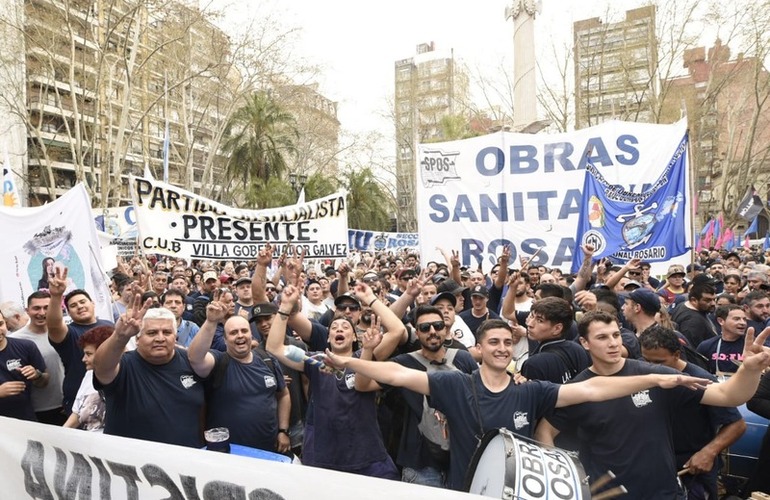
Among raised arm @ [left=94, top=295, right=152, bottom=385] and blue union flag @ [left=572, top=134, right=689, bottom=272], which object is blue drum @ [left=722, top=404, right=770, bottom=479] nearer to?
raised arm @ [left=94, top=295, right=152, bottom=385]

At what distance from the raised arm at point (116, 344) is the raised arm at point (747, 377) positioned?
2991 millimetres

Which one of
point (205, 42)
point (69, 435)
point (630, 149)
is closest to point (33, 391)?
point (69, 435)

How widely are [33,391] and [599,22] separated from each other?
2578cm

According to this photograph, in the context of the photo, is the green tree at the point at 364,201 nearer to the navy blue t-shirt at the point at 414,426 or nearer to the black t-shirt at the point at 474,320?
the black t-shirt at the point at 474,320

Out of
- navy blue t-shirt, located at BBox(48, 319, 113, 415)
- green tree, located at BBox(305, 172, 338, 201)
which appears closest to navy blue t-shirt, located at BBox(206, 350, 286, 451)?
navy blue t-shirt, located at BBox(48, 319, 113, 415)

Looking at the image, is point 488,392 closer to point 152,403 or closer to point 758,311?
point 152,403

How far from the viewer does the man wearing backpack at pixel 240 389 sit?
12.5 feet

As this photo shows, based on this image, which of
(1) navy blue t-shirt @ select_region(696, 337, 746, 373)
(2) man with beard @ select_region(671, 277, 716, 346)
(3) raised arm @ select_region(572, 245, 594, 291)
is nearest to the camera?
Result: (1) navy blue t-shirt @ select_region(696, 337, 746, 373)

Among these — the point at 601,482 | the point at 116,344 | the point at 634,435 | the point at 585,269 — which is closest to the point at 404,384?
the point at 601,482

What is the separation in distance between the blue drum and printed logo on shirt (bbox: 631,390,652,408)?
1.20 metres

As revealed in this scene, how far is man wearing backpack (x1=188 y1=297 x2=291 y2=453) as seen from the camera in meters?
3.82

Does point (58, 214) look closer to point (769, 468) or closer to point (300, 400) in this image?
point (300, 400)

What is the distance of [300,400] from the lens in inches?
188

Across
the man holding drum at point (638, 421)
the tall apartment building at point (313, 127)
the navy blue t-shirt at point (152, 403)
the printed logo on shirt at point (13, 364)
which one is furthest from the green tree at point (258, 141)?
the man holding drum at point (638, 421)
